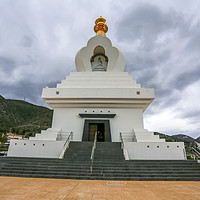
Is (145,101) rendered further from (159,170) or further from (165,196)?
(165,196)

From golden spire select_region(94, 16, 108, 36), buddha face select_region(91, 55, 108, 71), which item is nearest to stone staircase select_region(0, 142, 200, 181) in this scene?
buddha face select_region(91, 55, 108, 71)

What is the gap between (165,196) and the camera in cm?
370

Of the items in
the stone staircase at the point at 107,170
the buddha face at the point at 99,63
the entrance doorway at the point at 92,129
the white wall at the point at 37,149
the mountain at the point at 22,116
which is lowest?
the stone staircase at the point at 107,170

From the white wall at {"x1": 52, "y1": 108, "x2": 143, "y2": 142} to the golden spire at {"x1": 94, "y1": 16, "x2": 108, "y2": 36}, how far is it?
1246 centimetres

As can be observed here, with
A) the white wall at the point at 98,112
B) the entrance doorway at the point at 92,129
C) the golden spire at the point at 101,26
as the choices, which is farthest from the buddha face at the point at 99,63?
the entrance doorway at the point at 92,129

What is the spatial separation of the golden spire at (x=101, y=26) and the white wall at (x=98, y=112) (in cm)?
1246

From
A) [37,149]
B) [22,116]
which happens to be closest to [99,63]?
[37,149]

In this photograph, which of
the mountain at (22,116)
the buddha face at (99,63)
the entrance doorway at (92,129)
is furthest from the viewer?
the mountain at (22,116)

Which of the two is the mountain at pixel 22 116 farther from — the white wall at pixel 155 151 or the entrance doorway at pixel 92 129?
the white wall at pixel 155 151

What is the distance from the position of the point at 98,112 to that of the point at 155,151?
17.8 ft

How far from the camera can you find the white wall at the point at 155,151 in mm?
8469

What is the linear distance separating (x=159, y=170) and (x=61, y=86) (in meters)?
10.3

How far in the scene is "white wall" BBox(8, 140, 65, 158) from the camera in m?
8.77

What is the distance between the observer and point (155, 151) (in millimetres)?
8523
